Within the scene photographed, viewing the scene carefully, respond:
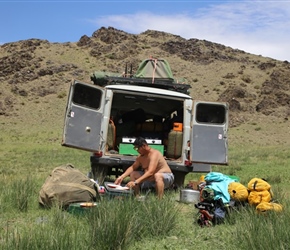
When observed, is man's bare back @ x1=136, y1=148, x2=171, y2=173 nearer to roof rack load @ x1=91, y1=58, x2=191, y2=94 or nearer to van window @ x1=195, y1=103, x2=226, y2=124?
van window @ x1=195, y1=103, x2=226, y2=124

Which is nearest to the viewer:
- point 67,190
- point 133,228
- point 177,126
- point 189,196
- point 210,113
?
point 133,228

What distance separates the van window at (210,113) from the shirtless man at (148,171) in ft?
5.19

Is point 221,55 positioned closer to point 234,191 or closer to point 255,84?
point 255,84

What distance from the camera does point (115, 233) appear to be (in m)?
4.56

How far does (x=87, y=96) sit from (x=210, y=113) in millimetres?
2420

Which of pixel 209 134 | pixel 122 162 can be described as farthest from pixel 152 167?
pixel 209 134

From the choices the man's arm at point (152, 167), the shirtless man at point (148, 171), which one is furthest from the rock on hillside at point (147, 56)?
the man's arm at point (152, 167)

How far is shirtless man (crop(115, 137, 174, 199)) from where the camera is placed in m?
7.59

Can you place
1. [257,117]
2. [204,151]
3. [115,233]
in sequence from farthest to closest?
1. [257,117]
2. [204,151]
3. [115,233]

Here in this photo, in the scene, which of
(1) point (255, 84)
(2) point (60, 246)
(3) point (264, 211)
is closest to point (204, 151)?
(3) point (264, 211)

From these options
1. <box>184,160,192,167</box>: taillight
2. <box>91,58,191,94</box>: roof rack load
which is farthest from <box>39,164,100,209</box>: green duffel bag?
<box>91,58,191,94</box>: roof rack load

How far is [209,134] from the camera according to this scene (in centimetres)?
909

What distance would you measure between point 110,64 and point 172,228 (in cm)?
4812

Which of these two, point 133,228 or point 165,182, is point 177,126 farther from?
point 133,228
